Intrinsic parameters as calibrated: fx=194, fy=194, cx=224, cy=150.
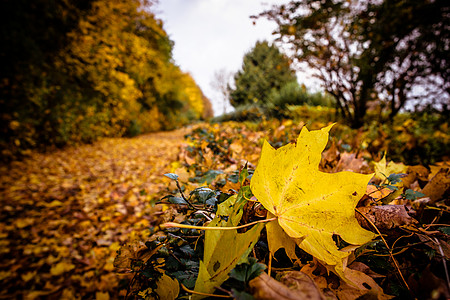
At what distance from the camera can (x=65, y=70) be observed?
5855mm

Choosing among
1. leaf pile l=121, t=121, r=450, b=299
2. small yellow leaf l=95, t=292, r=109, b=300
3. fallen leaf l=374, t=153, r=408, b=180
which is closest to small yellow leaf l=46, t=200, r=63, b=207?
small yellow leaf l=95, t=292, r=109, b=300

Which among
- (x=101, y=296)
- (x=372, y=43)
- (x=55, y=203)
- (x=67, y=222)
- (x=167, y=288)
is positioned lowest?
(x=101, y=296)

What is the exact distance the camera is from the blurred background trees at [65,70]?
4367 mm

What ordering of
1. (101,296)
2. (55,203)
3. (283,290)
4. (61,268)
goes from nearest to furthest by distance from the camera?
(283,290)
(101,296)
(61,268)
(55,203)

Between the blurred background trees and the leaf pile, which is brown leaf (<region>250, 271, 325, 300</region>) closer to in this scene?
the leaf pile

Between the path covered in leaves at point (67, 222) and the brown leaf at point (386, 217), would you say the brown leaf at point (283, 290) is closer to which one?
the brown leaf at point (386, 217)

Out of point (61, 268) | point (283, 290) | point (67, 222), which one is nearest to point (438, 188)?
point (283, 290)

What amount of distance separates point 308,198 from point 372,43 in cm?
558

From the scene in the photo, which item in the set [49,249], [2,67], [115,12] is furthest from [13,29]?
[49,249]

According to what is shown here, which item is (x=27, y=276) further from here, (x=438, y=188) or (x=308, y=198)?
(x=438, y=188)

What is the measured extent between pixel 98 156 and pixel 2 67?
9.31ft

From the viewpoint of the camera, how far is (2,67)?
166 inches

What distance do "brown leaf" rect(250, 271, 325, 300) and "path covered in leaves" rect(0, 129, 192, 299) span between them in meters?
0.97

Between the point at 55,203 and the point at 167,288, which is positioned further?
the point at 55,203
